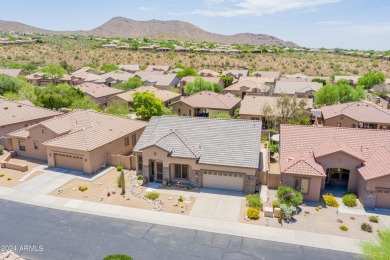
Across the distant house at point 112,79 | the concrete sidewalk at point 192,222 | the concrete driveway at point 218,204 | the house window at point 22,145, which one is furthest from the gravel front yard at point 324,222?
the distant house at point 112,79

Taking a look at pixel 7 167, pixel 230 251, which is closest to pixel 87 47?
pixel 7 167

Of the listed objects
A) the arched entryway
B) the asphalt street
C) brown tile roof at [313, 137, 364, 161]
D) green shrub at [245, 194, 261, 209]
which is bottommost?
A: the asphalt street

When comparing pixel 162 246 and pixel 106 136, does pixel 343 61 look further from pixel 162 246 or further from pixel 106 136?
pixel 162 246

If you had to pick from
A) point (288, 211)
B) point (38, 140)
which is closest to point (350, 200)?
point (288, 211)

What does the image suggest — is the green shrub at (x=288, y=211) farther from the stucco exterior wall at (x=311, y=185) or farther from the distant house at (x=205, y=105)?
the distant house at (x=205, y=105)

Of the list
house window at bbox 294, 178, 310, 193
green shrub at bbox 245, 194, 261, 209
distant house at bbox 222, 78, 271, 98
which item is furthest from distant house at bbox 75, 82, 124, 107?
house window at bbox 294, 178, 310, 193

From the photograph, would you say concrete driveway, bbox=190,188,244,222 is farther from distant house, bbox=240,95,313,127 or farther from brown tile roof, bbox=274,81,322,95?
brown tile roof, bbox=274,81,322,95
